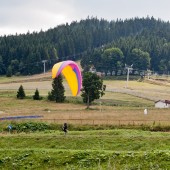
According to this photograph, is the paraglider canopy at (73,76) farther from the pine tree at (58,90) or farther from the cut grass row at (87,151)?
the pine tree at (58,90)

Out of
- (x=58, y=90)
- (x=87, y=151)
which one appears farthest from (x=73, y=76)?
(x=58, y=90)

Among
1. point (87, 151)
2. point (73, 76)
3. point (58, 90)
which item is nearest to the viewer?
point (87, 151)

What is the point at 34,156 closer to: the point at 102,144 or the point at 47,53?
the point at 102,144

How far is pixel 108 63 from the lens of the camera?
15875cm

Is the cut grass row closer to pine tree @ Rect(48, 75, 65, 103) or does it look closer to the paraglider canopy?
the paraglider canopy

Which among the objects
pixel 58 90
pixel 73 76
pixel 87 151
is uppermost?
pixel 73 76

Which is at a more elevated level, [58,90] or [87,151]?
[58,90]

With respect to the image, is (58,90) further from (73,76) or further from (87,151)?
(87,151)

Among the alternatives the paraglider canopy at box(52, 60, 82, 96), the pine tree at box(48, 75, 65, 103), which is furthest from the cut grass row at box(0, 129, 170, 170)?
the pine tree at box(48, 75, 65, 103)

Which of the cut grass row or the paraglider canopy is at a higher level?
the paraglider canopy

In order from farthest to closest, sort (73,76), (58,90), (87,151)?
(58,90)
(73,76)
(87,151)

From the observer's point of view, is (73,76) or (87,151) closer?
(87,151)

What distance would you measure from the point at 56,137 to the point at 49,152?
4.86 m

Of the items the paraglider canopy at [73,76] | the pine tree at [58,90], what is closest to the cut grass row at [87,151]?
the paraglider canopy at [73,76]
